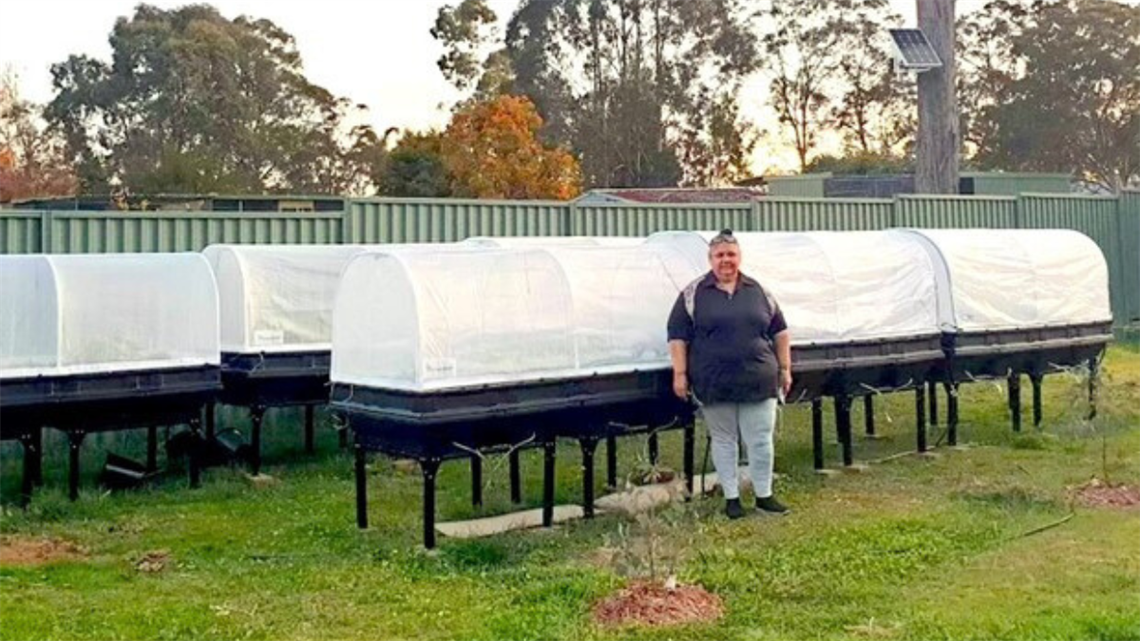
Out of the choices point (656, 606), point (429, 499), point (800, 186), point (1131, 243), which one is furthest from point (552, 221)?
point (800, 186)

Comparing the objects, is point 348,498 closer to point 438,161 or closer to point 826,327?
point 826,327

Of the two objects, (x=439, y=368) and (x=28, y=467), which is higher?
(x=439, y=368)

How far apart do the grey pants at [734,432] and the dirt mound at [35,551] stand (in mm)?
3651

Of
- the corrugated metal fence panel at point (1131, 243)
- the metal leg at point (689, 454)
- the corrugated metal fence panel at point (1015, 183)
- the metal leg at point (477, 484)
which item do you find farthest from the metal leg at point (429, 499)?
the corrugated metal fence panel at point (1015, 183)

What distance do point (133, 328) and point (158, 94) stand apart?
33.2 m

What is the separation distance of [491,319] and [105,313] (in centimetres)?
295

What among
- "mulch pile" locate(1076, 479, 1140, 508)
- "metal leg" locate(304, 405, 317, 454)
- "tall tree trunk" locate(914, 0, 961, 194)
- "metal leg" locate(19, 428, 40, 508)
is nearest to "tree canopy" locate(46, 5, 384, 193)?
"tall tree trunk" locate(914, 0, 961, 194)

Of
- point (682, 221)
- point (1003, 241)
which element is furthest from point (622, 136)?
point (1003, 241)

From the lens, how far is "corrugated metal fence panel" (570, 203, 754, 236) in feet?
42.5

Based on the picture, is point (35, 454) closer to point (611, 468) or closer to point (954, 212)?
point (611, 468)

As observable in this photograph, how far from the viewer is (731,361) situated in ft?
23.8

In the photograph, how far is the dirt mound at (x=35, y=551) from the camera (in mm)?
6578

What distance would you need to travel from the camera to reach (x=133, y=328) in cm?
837

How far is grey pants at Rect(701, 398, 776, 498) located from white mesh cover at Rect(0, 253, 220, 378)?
143 inches
